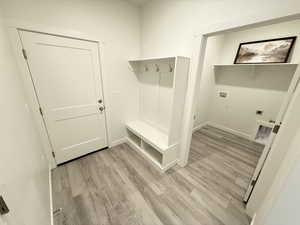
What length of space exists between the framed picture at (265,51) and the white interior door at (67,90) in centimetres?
316

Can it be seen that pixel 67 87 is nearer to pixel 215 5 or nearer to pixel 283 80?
pixel 215 5

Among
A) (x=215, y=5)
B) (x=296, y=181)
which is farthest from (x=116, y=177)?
(x=215, y=5)

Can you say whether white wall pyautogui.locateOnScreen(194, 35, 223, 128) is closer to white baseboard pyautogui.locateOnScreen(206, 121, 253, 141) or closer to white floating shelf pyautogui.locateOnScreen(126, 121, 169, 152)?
white baseboard pyautogui.locateOnScreen(206, 121, 253, 141)

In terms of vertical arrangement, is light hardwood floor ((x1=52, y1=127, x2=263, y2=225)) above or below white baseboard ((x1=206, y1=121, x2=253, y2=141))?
below

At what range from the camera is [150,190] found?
1720 millimetres

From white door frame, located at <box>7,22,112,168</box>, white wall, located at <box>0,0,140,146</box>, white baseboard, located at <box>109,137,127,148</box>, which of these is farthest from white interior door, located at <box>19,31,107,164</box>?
white baseboard, located at <box>109,137,127,148</box>

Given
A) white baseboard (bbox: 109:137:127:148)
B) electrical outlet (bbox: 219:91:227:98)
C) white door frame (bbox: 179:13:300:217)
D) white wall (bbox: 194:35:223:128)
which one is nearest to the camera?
white door frame (bbox: 179:13:300:217)

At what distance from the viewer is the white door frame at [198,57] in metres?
1.10

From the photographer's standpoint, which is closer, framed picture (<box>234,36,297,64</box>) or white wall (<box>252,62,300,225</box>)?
white wall (<box>252,62,300,225</box>)

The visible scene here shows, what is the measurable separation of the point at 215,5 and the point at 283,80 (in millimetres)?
2342

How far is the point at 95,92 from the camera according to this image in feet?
7.22

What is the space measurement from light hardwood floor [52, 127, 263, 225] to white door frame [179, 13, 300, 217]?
50cm

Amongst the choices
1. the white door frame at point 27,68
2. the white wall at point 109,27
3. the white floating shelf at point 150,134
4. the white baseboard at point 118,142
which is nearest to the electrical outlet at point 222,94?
the white floating shelf at point 150,134

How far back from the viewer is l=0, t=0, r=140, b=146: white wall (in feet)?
4.92
